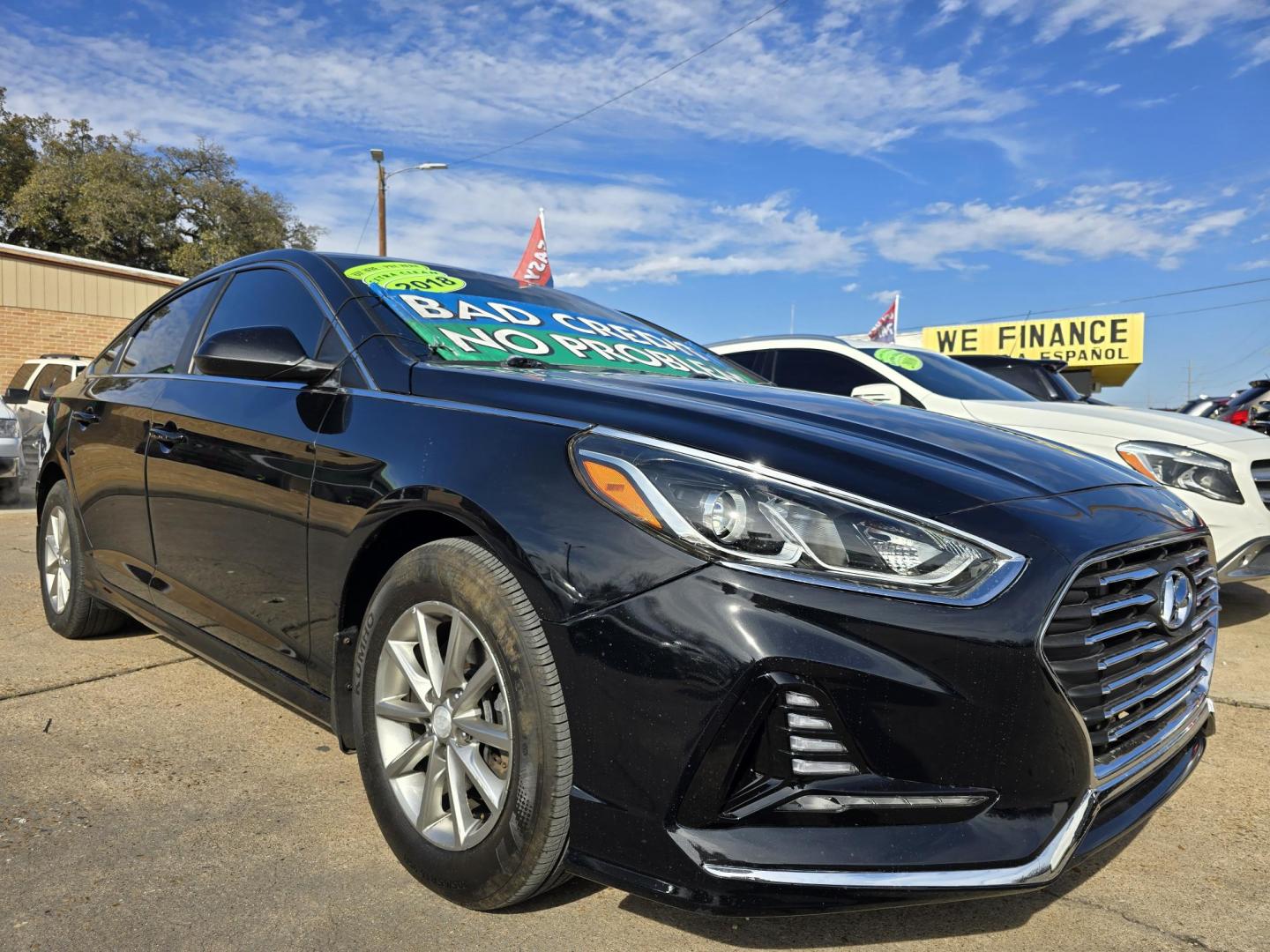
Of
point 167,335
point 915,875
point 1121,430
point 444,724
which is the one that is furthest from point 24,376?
point 915,875

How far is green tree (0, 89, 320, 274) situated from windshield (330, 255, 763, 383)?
30.3 m

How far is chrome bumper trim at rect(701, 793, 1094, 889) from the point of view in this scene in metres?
1.61

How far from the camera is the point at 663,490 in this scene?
1792 millimetres

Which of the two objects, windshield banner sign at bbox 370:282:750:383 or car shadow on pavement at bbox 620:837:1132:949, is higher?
windshield banner sign at bbox 370:282:750:383

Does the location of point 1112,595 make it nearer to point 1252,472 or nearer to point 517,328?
point 517,328

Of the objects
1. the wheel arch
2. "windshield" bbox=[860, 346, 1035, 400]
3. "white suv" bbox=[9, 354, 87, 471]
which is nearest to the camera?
the wheel arch

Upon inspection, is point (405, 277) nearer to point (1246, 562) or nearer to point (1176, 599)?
→ point (1176, 599)

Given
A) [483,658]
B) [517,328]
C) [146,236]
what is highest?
[146,236]

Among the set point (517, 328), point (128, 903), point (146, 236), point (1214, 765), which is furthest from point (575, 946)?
point (146, 236)

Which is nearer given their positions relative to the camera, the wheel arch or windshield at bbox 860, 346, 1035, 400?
the wheel arch

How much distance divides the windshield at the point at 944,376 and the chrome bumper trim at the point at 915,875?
4.69 m

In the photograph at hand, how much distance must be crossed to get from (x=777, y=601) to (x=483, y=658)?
69 centimetres

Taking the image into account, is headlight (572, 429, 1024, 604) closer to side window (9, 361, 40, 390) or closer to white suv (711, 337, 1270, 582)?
white suv (711, 337, 1270, 582)

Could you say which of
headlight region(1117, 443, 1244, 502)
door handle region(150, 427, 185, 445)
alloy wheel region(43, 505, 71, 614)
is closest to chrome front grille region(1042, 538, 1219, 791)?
door handle region(150, 427, 185, 445)
